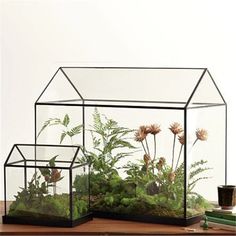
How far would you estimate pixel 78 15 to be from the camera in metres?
5.05

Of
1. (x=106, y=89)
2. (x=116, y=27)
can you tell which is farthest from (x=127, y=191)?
(x=116, y=27)

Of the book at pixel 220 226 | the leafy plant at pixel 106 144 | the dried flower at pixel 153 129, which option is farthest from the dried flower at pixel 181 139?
the book at pixel 220 226

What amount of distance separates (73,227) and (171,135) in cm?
60

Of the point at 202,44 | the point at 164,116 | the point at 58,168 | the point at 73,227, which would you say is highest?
the point at 202,44

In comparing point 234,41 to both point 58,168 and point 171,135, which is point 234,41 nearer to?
point 171,135

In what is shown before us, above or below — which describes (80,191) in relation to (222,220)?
above

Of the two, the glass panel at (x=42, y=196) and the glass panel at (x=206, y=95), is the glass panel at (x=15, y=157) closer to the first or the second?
the glass panel at (x=42, y=196)

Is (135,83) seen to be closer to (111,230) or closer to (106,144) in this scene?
(106,144)

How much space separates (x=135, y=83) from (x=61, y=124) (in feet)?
1.35

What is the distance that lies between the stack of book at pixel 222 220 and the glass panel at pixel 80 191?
1.79 feet

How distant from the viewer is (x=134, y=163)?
3361mm

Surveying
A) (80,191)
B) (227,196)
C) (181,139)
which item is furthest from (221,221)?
(80,191)

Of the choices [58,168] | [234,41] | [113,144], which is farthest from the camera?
[234,41]

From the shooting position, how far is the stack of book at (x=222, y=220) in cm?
312
